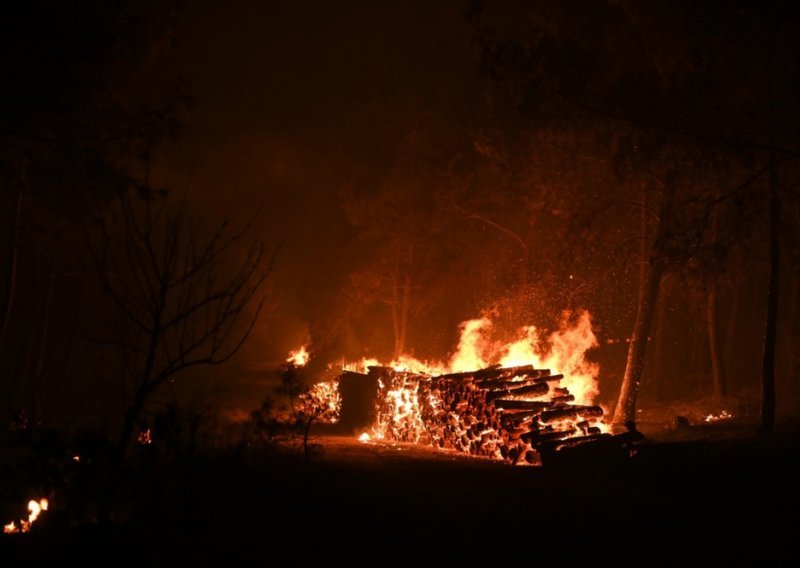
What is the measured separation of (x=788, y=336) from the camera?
21.7 meters

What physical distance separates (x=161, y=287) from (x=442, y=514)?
3745 millimetres

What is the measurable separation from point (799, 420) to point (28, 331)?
79.0 feet

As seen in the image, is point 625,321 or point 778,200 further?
point 625,321

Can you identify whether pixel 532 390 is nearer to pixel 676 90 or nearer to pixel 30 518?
pixel 676 90

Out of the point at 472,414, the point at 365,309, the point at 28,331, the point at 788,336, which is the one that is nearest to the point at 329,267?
the point at 365,309

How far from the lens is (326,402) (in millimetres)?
17203

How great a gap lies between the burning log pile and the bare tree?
407cm

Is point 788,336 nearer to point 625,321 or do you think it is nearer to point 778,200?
point 625,321

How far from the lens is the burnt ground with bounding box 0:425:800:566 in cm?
577

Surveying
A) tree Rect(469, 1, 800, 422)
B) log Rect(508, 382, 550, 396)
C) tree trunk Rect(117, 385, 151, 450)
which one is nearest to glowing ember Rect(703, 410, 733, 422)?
tree Rect(469, 1, 800, 422)

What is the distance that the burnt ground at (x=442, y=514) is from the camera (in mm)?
5770

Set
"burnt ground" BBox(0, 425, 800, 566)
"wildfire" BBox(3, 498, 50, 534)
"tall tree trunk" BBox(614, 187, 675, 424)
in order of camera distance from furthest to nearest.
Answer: "tall tree trunk" BBox(614, 187, 675, 424) < "wildfire" BBox(3, 498, 50, 534) < "burnt ground" BBox(0, 425, 800, 566)

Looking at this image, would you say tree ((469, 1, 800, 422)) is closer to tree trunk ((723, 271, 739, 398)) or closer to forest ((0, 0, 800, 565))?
forest ((0, 0, 800, 565))

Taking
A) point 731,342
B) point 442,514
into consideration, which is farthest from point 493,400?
point 731,342
